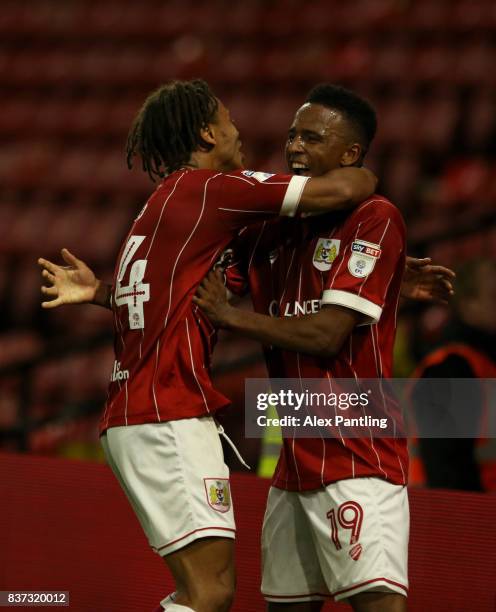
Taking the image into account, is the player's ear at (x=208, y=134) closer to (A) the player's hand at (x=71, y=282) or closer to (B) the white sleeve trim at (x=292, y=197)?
(B) the white sleeve trim at (x=292, y=197)

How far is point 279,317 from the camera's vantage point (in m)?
2.60

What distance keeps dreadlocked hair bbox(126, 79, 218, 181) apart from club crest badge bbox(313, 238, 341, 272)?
0.42 meters

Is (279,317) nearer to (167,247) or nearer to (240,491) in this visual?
(167,247)

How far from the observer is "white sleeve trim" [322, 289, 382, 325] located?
2439 millimetres

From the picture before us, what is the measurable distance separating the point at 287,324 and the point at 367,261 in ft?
0.81

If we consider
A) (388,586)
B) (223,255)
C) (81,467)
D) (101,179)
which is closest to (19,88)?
(101,179)

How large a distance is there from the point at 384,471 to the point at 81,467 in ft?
4.70

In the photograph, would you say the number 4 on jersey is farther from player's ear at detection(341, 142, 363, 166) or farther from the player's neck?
player's ear at detection(341, 142, 363, 166)

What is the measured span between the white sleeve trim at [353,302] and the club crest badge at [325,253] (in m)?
0.11

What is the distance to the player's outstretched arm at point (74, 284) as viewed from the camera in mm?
2855

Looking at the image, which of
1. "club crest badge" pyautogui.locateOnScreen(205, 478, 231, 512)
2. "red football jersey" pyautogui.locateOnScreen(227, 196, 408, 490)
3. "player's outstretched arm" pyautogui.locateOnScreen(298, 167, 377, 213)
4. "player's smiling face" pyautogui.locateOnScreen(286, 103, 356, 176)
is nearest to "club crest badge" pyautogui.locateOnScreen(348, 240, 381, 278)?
"red football jersey" pyautogui.locateOnScreen(227, 196, 408, 490)

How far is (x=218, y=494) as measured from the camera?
243 centimetres

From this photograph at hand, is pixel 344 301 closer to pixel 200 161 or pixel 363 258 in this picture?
pixel 363 258

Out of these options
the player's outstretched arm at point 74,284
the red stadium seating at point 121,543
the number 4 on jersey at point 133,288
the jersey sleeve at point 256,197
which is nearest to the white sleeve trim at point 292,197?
the jersey sleeve at point 256,197
